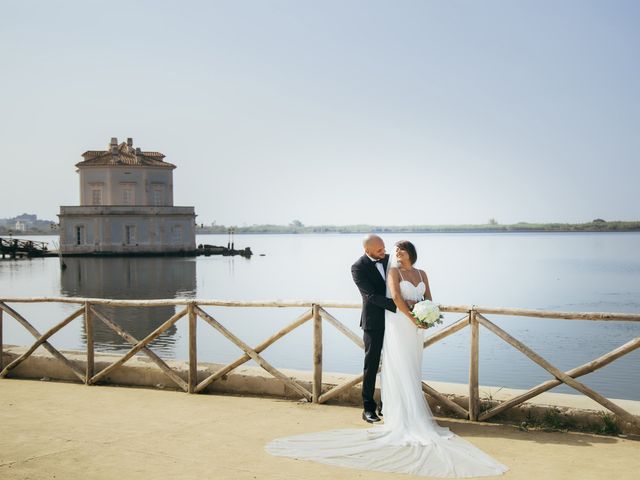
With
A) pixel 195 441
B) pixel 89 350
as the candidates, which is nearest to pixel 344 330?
pixel 195 441

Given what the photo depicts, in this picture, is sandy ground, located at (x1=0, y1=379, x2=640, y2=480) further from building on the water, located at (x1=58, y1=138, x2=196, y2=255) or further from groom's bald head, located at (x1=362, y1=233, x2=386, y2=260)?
building on the water, located at (x1=58, y1=138, x2=196, y2=255)

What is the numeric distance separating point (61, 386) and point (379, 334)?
15.4 ft

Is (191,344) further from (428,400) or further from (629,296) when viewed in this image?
(629,296)

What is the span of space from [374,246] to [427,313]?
98cm

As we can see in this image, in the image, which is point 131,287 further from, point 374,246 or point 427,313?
point 427,313

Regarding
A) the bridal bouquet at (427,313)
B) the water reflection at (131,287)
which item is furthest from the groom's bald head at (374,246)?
the water reflection at (131,287)

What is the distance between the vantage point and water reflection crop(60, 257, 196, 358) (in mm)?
24233

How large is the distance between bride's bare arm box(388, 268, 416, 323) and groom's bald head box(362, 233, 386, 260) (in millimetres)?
319

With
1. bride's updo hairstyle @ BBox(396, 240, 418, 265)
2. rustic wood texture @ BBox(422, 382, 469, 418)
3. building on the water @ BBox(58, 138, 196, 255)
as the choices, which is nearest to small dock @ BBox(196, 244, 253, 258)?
building on the water @ BBox(58, 138, 196, 255)

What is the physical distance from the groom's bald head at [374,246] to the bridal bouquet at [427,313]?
0.76 metres

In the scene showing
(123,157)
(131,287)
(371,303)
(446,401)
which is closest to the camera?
(371,303)

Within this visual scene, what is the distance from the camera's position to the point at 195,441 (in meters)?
6.06

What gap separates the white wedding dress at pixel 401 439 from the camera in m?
5.35

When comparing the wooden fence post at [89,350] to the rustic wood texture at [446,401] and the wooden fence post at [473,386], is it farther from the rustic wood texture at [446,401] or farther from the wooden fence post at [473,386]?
the wooden fence post at [473,386]
